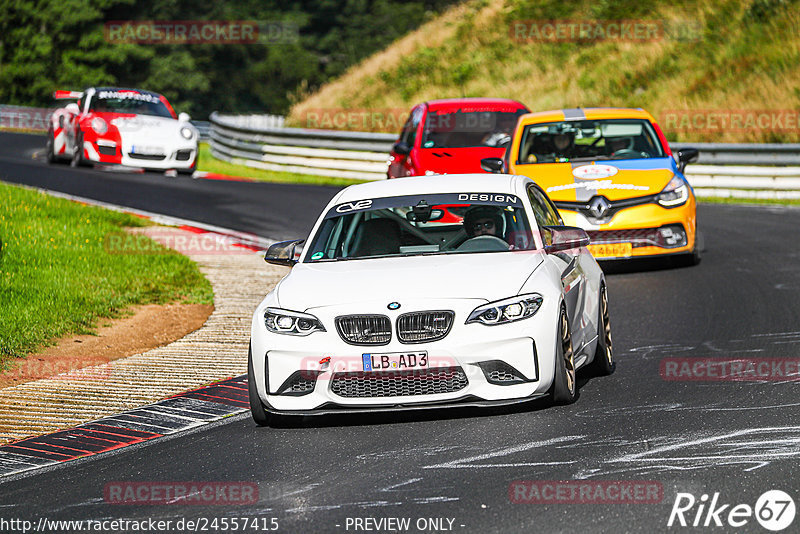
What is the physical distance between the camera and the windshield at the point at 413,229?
8.73 meters

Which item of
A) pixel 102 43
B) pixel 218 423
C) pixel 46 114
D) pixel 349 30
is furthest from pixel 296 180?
pixel 349 30

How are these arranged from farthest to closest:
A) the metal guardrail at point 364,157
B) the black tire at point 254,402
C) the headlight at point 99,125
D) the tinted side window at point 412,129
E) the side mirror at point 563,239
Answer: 1. the headlight at point 99,125
2. the metal guardrail at point 364,157
3. the tinted side window at point 412,129
4. the side mirror at point 563,239
5. the black tire at point 254,402

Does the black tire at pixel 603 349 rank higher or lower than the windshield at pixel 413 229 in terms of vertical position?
lower

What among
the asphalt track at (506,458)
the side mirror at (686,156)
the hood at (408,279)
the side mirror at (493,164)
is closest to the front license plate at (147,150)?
the side mirror at (493,164)

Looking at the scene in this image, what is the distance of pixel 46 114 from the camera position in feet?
170

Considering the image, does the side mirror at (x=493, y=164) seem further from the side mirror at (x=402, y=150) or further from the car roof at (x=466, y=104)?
the car roof at (x=466, y=104)

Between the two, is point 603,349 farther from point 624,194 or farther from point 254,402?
point 624,194

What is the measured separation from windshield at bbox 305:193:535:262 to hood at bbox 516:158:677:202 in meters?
4.96

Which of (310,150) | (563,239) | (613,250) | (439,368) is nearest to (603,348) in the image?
(563,239)

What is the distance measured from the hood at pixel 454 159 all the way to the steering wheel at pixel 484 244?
8500mm

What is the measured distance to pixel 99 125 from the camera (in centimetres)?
2336

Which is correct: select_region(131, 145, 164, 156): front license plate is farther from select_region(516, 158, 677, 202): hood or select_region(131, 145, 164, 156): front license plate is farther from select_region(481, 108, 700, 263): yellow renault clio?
select_region(516, 158, 677, 202): hood

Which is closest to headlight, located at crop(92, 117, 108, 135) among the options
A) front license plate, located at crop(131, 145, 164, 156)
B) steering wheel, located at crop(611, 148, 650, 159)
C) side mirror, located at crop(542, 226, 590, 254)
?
front license plate, located at crop(131, 145, 164, 156)

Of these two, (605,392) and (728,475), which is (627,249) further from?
(728,475)
